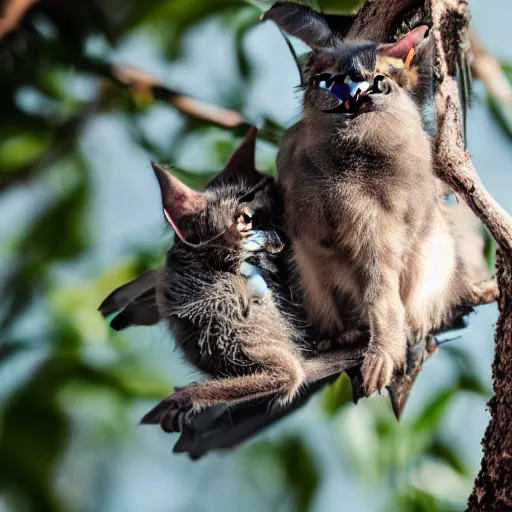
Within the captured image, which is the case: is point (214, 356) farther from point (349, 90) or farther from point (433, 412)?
point (433, 412)

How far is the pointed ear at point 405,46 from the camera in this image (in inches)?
31.5

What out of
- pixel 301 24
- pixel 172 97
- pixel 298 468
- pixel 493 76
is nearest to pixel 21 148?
pixel 172 97

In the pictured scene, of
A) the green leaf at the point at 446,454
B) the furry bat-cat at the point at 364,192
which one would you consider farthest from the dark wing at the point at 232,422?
the green leaf at the point at 446,454

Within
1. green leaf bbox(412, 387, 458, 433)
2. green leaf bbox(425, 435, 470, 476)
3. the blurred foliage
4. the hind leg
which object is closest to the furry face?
the hind leg

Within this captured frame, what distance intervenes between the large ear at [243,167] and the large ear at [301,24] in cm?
20

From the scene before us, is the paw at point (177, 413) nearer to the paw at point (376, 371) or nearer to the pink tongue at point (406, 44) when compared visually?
the paw at point (376, 371)

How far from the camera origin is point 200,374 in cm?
97

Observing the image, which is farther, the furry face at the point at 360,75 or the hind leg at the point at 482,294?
the hind leg at the point at 482,294

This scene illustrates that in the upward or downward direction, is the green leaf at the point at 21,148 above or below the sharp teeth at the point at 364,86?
below

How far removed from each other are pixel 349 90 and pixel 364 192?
0.41 feet

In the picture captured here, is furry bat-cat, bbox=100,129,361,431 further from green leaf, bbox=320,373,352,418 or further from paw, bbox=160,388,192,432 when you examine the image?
green leaf, bbox=320,373,352,418

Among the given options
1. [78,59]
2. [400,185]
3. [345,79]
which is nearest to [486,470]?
[400,185]

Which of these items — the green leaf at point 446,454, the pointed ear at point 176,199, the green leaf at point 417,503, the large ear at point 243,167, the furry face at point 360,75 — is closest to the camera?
the furry face at point 360,75

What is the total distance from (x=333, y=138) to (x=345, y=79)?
86mm
